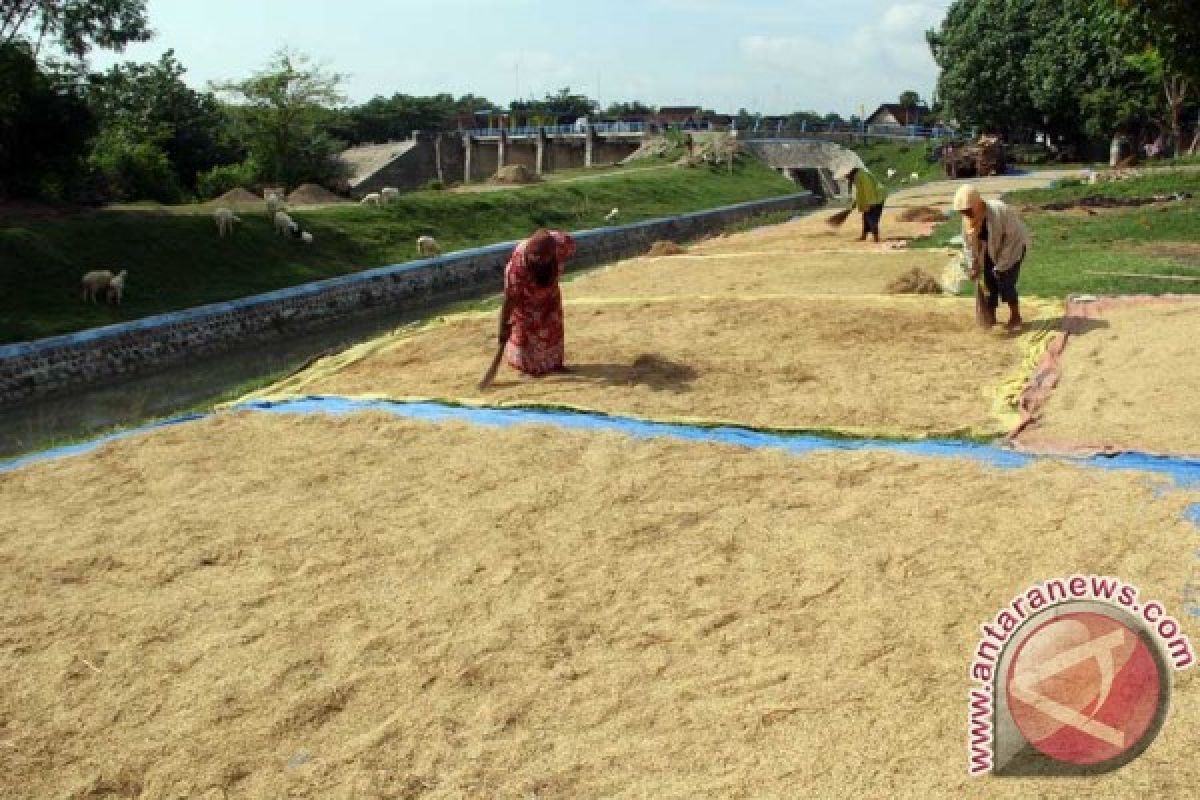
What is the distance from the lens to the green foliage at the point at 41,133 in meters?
15.5

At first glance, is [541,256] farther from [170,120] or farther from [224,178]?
[170,120]

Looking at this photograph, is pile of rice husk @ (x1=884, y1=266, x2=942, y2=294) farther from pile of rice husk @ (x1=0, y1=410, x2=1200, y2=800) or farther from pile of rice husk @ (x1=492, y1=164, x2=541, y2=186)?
pile of rice husk @ (x1=492, y1=164, x2=541, y2=186)

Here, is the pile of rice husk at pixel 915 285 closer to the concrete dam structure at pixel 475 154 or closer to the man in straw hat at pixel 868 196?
the man in straw hat at pixel 868 196

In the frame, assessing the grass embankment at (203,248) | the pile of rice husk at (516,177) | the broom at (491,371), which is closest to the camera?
the broom at (491,371)

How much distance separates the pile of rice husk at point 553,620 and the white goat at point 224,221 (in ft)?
36.1

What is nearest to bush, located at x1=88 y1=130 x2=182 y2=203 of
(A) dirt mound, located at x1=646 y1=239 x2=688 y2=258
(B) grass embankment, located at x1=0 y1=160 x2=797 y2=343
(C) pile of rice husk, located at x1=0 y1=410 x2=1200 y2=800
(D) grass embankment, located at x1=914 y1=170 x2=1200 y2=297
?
(B) grass embankment, located at x1=0 y1=160 x2=797 y2=343

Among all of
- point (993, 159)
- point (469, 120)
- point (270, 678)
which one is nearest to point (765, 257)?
point (270, 678)

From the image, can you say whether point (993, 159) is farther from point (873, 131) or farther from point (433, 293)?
point (873, 131)

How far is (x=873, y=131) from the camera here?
46594 millimetres

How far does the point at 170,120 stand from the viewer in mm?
29609

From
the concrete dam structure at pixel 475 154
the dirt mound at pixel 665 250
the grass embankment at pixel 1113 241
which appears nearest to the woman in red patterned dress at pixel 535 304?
the grass embankment at pixel 1113 241

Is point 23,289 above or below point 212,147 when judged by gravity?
below

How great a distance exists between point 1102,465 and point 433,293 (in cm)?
1356

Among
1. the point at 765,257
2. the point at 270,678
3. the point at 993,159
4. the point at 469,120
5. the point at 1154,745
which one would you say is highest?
the point at 469,120
